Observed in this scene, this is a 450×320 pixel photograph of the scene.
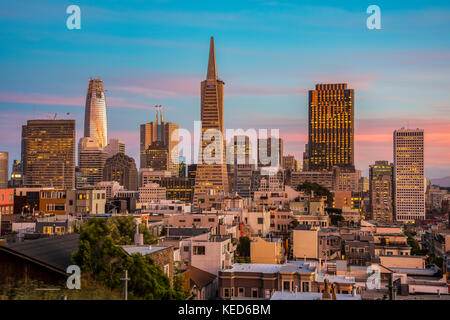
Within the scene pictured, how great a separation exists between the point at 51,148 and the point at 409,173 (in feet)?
380

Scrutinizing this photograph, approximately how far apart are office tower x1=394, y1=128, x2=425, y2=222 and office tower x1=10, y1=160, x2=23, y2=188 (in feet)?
338

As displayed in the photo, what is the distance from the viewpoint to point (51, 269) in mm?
12180

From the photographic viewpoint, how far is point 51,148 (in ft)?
630

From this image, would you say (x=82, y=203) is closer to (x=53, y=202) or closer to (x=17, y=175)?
(x=53, y=202)

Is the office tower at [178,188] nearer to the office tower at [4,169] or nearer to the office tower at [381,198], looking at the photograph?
Answer: the office tower at [4,169]

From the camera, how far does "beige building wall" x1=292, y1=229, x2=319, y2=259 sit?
46219mm

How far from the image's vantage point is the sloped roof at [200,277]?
2653cm

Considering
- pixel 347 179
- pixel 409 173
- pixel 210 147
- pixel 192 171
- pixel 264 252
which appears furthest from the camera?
pixel 192 171

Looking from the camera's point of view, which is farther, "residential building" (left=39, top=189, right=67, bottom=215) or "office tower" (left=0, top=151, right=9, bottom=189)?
"office tower" (left=0, top=151, right=9, bottom=189)

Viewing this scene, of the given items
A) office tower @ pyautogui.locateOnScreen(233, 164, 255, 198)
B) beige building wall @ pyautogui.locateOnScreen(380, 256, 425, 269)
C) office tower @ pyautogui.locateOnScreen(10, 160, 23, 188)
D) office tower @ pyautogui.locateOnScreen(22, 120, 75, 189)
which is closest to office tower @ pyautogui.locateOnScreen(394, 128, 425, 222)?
office tower @ pyautogui.locateOnScreen(233, 164, 255, 198)

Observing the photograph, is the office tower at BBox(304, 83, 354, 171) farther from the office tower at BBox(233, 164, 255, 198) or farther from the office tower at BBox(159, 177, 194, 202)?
the office tower at BBox(159, 177, 194, 202)

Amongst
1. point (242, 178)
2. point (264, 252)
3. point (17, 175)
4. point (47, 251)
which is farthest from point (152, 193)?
point (47, 251)
